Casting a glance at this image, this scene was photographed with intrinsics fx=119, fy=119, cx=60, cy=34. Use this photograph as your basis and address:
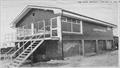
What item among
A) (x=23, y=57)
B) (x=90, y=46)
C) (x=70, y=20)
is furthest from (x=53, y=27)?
(x=90, y=46)

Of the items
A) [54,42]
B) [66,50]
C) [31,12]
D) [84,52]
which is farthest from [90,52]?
[31,12]

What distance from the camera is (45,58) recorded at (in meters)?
6.92

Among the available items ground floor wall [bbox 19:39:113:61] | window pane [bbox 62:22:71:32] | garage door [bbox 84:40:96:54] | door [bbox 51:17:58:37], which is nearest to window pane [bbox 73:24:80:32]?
window pane [bbox 62:22:71:32]

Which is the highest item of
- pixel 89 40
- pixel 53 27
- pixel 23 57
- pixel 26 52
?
pixel 53 27

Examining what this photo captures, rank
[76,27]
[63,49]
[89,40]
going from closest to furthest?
[63,49]
[76,27]
[89,40]

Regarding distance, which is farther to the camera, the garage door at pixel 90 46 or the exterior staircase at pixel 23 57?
the garage door at pixel 90 46

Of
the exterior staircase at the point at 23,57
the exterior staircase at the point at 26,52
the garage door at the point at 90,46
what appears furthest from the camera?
the garage door at the point at 90,46

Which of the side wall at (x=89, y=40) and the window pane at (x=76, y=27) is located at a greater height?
the window pane at (x=76, y=27)

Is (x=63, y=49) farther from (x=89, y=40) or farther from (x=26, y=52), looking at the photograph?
(x=89, y=40)

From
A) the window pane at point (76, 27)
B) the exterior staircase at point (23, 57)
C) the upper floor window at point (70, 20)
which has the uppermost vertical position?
the upper floor window at point (70, 20)

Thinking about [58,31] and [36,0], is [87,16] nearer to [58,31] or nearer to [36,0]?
[58,31]

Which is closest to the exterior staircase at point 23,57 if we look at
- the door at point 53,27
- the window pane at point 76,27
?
the door at point 53,27

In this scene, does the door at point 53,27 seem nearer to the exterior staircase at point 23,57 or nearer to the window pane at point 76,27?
the exterior staircase at point 23,57

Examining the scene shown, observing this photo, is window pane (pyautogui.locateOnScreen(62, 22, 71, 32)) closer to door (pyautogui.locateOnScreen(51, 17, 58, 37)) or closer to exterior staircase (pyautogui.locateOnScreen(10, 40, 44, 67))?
door (pyautogui.locateOnScreen(51, 17, 58, 37))
